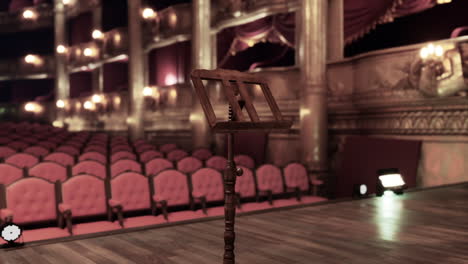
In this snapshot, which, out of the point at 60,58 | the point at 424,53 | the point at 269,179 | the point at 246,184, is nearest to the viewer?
the point at 246,184

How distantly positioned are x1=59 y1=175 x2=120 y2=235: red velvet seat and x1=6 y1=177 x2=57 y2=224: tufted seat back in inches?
4.5

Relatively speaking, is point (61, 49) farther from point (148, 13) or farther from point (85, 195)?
point (85, 195)

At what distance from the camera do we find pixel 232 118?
201 centimetres

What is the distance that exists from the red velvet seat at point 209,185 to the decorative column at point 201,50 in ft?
15.9

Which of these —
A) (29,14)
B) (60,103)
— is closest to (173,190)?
(60,103)

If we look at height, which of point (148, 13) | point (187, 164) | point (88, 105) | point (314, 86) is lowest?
point (187, 164)

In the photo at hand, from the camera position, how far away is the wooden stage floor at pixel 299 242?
2592mm

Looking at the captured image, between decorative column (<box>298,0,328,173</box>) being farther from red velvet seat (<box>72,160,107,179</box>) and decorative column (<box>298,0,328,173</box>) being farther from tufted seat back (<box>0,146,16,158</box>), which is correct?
tufted seat back (<box>0,146,16,158</box>)

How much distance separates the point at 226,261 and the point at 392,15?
6222mm

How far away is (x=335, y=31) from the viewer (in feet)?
26.5

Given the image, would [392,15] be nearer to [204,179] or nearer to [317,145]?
[317,145]

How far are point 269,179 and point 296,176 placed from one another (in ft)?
1.46

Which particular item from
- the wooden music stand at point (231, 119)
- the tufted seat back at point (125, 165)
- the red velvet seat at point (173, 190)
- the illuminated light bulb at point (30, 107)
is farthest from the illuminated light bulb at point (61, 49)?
the wooden music stand at point (231, 119)

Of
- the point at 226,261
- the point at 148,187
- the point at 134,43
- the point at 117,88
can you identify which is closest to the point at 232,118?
the point at 226,261
